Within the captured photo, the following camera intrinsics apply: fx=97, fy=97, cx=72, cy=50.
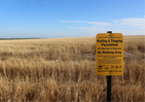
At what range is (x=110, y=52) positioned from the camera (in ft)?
6.57

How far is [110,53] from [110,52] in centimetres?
2

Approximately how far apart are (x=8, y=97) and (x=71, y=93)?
1561mm

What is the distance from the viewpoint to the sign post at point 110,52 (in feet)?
6.51

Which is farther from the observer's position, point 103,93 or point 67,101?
point 103,93

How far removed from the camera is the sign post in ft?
6.51

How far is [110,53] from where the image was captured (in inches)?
78.7

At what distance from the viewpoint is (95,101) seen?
2.36 m

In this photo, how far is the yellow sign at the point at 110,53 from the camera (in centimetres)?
199

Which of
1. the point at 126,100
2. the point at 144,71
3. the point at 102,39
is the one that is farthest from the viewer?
the point at 144,71

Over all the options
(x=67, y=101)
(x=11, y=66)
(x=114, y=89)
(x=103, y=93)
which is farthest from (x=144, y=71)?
(x=11, y=66)

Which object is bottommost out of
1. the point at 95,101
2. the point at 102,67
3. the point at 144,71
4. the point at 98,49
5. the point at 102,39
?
the point at 95,101

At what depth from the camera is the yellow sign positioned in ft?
6.51

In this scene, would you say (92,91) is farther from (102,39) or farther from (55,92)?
(102,39)

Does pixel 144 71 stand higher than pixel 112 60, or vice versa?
pixel 112 60
